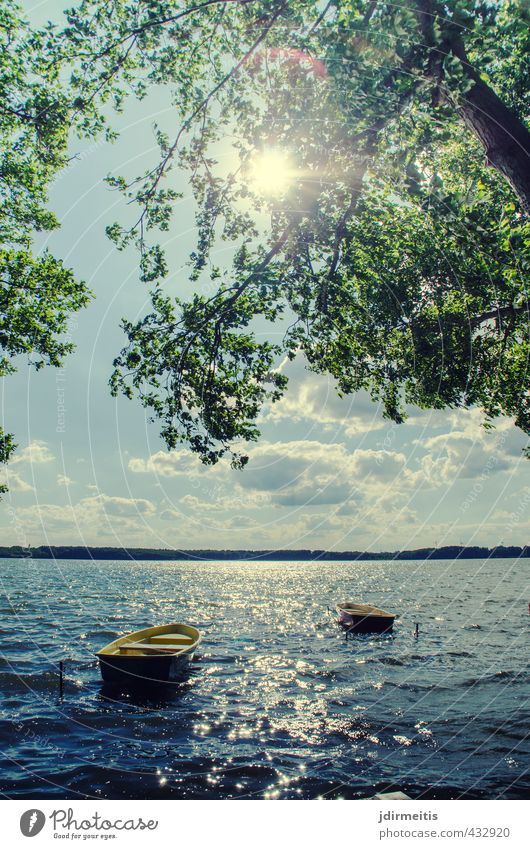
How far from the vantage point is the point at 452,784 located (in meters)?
14.3

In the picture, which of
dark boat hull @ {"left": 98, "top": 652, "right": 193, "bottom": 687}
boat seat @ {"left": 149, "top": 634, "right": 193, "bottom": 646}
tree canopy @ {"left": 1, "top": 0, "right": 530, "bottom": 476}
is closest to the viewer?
tree canopy @ {"left": 1, "top": 0, "right": 530, "bottom": 476}

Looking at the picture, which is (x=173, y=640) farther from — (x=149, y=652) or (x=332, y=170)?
(x=332, y=170)

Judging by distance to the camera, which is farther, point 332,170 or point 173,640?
point 173,640

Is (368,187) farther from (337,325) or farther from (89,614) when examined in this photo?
(89,614)

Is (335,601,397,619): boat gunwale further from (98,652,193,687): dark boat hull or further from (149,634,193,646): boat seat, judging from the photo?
(98,652,193,687): dark boat hull

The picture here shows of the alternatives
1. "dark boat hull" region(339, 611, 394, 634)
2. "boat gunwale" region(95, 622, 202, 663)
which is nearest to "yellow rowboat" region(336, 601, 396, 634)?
"dark boat hull" region(339, 611, 394, 634)

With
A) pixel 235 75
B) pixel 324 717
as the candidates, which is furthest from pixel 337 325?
pixel 324 717

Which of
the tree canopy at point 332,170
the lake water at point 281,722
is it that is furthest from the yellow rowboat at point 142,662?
the tree canopy at point 332,170

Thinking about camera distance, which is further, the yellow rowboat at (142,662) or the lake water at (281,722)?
the yellow rowboat at (142,662)

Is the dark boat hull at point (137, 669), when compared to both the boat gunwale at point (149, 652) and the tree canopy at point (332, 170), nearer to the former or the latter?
the boat gunwale at point (149, 652)

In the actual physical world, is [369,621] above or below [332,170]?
below

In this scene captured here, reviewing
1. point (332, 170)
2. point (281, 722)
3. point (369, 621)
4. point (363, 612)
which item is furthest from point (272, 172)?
point (363, 612)

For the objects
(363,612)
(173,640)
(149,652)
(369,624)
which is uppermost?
(149,652)

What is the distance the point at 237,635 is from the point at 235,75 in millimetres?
39718
